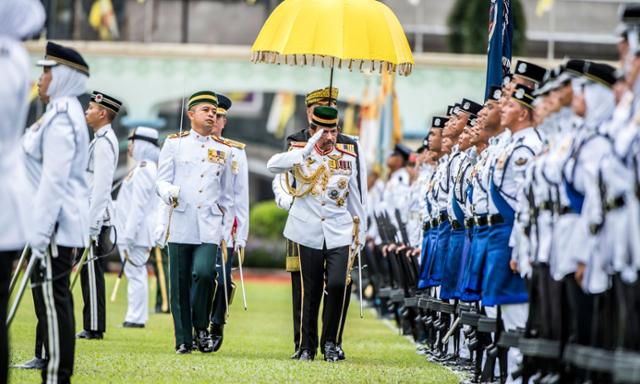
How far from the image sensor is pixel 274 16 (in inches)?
543

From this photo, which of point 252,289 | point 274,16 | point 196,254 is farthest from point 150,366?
point 252,289

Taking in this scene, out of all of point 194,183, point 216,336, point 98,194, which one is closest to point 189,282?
point 216,336

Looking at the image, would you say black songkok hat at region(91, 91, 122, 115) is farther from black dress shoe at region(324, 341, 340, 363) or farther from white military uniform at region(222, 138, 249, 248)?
black dress shoe at region(324, 341, 340, 363)

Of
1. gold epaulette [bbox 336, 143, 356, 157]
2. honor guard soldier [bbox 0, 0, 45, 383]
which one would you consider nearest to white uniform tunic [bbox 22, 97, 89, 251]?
honor guard soldier [bbox 0, 0, 45, 383]

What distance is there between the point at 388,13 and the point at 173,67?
2244 cm

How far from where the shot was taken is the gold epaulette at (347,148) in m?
13.4

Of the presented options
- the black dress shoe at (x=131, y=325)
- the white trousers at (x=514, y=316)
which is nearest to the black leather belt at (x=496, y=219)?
the white trousers at (x=514, y=316)

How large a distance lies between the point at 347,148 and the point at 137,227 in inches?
185

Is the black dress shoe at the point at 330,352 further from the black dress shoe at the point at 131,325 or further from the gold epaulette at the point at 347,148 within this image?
the black dress shoe at the point at 131,325

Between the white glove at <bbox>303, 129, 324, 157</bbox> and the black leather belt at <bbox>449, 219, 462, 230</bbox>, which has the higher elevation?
the white glove at <bbox>303, 129, 324, 157</bbox>

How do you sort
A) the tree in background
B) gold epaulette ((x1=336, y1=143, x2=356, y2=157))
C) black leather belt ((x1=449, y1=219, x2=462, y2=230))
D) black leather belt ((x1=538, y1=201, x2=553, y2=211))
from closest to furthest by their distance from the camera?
1. black leather belt ((x1=538, y1=201, x2=553, y2=211))
2. black leather belt ((x1=449, y1=219, x2=462, y2=230))
3. gold epaulette ((x1=336, y1=143, x2=356, y2=157))
4. the tree in background

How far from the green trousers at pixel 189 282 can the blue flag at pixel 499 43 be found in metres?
2.81

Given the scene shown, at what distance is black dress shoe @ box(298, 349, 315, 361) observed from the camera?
1304 centimetres

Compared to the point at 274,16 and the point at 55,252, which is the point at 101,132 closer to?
the point at 274,16
